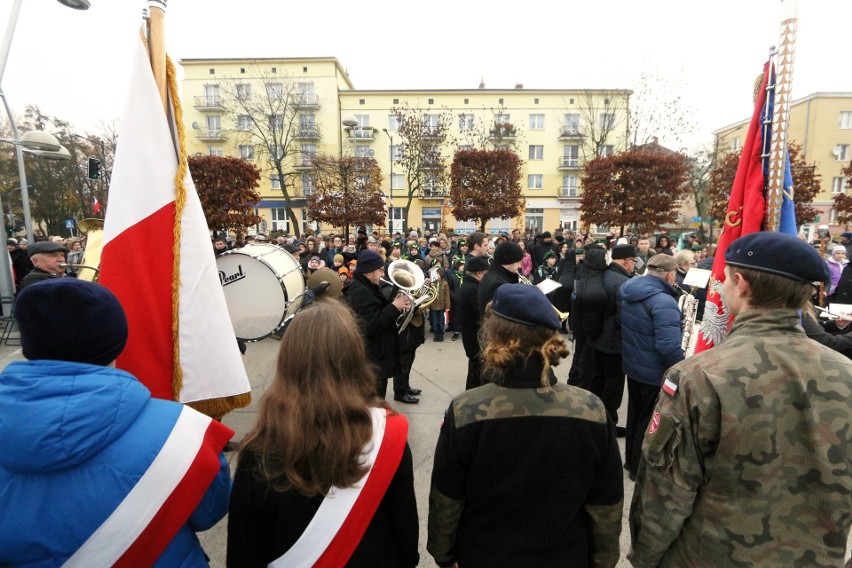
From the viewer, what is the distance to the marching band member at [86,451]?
113cm

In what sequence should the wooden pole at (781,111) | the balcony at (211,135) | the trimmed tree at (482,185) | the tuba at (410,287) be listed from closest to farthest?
the wooden pole at (781,111) < the tuba at (410,287) < the trimmed tree at (482,185) < the balcony at (211,135)

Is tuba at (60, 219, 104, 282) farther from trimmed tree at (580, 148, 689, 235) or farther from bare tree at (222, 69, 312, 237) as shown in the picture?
bare tree at (222, 69, 312, 237)

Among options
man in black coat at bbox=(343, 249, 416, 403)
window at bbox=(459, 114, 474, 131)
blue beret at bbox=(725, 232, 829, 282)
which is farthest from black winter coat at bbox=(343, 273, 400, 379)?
window at bbox=(459, 114, 474, 131)

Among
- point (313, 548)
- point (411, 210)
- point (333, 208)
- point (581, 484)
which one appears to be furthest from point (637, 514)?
point (411, 210)

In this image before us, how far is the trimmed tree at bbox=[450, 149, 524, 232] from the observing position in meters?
23.5

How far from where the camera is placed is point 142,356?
233 centimetres

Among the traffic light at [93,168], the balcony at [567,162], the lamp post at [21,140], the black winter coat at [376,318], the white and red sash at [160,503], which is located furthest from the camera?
the balcony at [567,162]

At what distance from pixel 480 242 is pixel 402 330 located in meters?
1.64

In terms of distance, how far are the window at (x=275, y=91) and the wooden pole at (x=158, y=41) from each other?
120 feet

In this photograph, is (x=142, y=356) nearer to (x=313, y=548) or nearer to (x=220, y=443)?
(x=220, y=443)

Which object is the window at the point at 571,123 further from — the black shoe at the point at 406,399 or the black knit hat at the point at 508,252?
the black shoe at the point at 406,399

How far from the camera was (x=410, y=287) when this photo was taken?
15.4ft

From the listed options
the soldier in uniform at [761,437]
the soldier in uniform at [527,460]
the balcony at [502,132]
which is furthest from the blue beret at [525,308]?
the balcony at [502,132]

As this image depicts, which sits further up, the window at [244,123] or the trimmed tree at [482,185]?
the window at [244,123]
